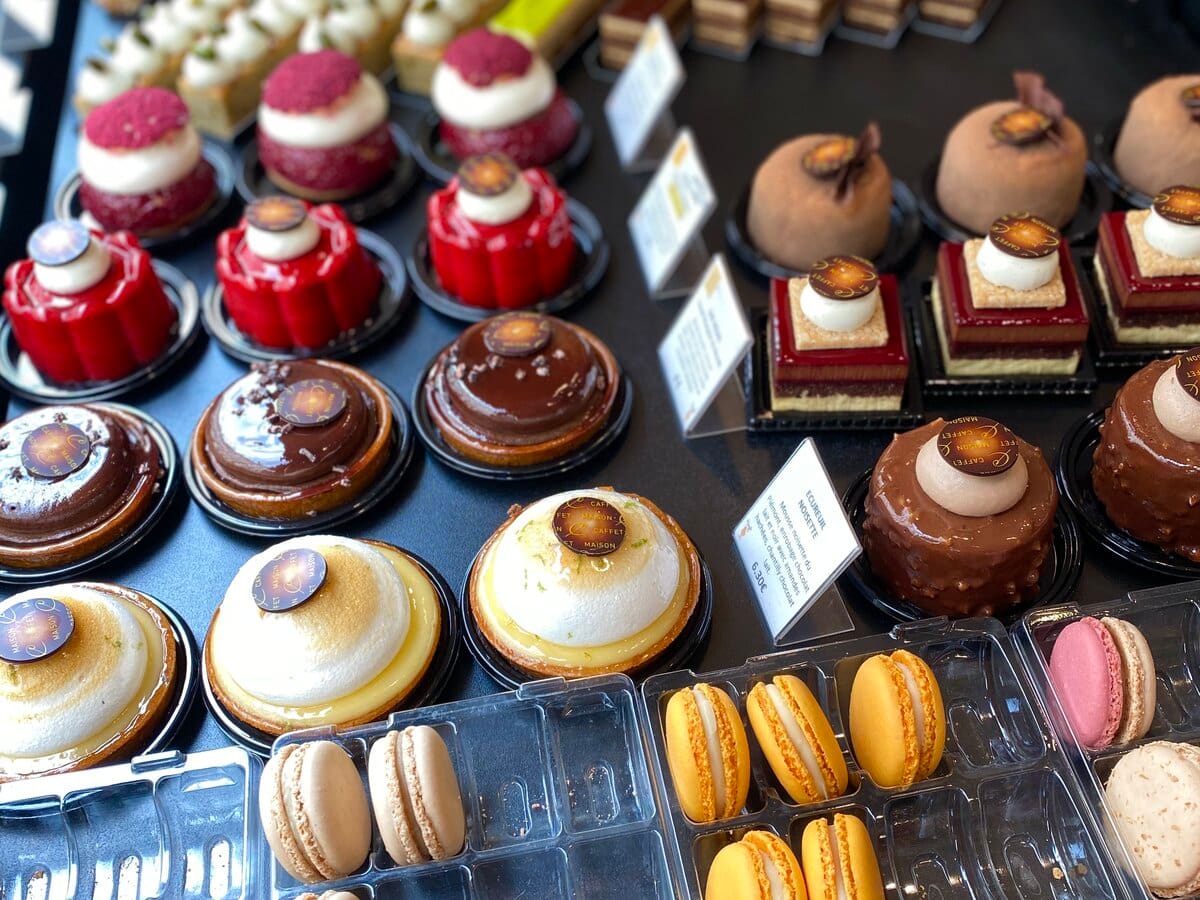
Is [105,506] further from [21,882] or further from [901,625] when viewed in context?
[901,625]

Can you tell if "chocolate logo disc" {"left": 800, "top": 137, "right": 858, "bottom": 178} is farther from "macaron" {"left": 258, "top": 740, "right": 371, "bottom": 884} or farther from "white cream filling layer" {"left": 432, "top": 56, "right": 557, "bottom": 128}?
"macaron" {"left": 258, "top": 740, "right": 371, "bottom": 884}

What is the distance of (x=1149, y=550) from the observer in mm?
2281

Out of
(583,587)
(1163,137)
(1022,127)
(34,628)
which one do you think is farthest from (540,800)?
(1163,137)

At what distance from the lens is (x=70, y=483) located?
237cm

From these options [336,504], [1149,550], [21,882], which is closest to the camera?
[21,882]

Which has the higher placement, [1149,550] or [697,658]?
[1149,550]

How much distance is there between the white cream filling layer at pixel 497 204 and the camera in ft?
8.95

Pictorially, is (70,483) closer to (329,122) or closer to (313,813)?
(313,813)

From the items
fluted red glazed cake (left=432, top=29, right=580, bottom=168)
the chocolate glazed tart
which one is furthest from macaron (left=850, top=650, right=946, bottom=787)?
fluted red glazed cake (left=432, top=29, right=580, bottom=168)

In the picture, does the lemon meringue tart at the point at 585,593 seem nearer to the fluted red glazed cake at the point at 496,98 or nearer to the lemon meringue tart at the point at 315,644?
the lemon meringue tart at the point at 315,644

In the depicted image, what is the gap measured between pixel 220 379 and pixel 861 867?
1.95 m

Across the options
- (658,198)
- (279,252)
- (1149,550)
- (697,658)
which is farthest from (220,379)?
(1149,550)

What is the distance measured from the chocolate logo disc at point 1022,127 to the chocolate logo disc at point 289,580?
1964mm

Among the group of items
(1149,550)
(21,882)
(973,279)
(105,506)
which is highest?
(973,279)
